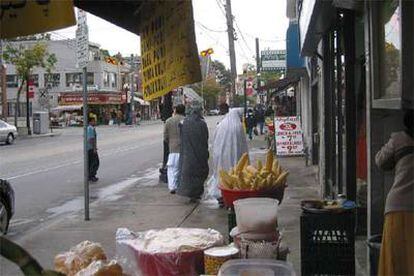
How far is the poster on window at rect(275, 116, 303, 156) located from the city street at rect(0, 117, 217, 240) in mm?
4130

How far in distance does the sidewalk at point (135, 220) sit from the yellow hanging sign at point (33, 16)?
14.1 feet

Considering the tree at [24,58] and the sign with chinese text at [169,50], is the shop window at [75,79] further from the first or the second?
the sign with chinese text at [169,50]

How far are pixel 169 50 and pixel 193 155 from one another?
23.9 ft

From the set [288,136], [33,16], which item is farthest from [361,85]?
[288,136]

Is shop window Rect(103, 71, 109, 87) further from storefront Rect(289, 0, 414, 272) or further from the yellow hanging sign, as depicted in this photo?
the yellow hanging sign

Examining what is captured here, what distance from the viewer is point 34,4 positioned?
3.19m

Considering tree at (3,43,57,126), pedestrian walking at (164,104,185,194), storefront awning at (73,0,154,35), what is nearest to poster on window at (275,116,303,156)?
pedestrian walking at (164,104,185,194)

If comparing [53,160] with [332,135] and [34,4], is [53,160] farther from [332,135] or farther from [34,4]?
[34,4]

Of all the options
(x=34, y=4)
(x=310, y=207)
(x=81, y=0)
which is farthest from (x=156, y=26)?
(x=310, y=207)

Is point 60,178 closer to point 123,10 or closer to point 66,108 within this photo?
point 123,10

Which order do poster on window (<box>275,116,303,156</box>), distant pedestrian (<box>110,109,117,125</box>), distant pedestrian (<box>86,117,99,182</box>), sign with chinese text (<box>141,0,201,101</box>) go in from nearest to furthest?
sign with chinese text (<box>141,0,201,101</box>), distant pedestrian (<box>86,117,99,182</box>), poster on window (<box>275,116,303,156</box>), distant pedestrian (<box>110,109,117,125</box>)

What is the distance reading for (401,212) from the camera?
4.64 metres

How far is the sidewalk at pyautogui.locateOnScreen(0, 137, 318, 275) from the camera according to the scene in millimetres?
8273

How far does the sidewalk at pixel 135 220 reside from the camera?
27.1 ft
